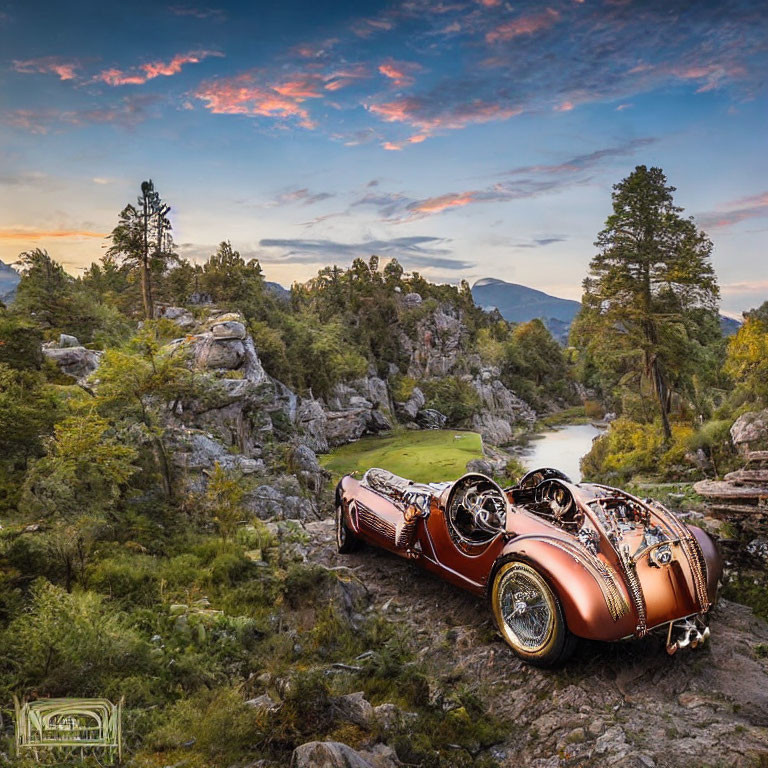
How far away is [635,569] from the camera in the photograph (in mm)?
4082

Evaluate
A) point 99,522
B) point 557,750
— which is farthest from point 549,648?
point 99,522

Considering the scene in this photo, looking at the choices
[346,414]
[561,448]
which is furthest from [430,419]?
[346,414]

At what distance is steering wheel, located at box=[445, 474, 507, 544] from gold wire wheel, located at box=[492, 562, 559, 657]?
0.64 meters

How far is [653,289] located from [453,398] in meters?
29.3

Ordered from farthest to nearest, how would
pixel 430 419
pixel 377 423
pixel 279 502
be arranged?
pixel 430 419
pixel 377 423
pixel 279 502

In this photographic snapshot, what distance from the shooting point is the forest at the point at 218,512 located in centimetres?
352

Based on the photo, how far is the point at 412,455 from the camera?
83.8 feet

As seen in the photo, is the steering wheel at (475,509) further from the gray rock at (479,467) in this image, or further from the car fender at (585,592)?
the gray rock at (479,467)

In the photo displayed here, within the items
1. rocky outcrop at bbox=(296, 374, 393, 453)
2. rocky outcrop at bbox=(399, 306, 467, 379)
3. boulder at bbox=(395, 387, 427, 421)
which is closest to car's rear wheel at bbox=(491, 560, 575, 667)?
rocky outcrop at bbox=(296, 374, 393, 453)

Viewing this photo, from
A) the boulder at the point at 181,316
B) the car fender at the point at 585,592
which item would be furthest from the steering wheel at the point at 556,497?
the boulder at the point at 181,316

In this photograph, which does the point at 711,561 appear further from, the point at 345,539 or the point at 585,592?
the point at 345,539

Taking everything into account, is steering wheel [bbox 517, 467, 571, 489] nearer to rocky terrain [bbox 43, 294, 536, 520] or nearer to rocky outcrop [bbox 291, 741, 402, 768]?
rocky outcrop [bbox 291, 741, 402, 768]

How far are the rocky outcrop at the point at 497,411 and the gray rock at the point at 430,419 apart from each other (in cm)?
299

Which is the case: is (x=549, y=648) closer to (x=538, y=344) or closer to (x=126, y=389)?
(x=126, y=389)
